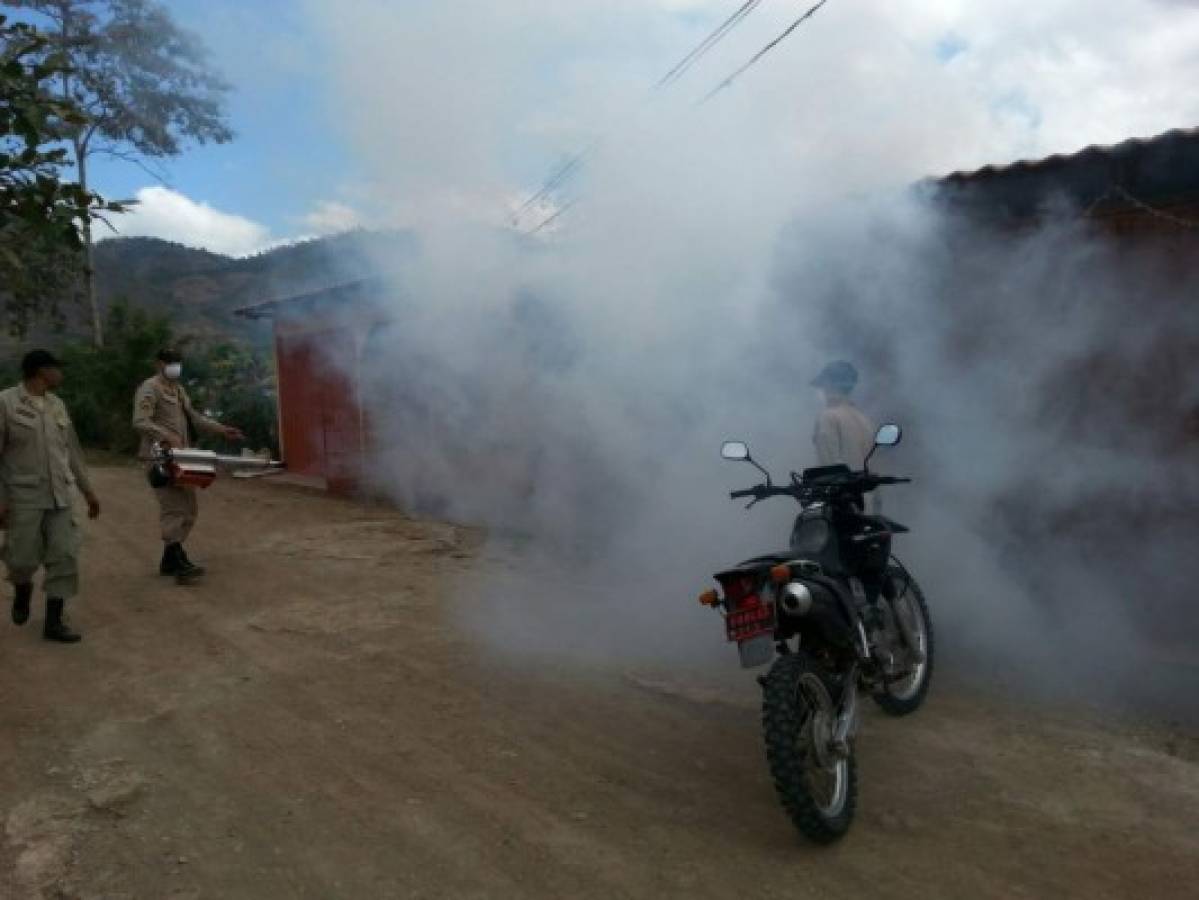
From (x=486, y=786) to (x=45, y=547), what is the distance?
3442 millimetres

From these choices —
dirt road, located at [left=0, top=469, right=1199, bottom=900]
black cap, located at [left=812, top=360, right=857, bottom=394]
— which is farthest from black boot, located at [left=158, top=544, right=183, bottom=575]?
black cap, located at [left=812, top=360, right=857, bottom=394]

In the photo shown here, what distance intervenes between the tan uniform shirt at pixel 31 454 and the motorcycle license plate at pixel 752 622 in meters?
4.19

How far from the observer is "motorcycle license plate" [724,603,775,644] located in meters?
3.29

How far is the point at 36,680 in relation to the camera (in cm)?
492

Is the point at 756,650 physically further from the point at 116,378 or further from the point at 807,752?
the point at 116,378

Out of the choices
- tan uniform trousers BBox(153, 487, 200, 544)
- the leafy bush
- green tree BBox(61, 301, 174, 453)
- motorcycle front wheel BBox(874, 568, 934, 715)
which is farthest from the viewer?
green tree BBox(61, 301, 174, 453)

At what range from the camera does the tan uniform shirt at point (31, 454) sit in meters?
5.38

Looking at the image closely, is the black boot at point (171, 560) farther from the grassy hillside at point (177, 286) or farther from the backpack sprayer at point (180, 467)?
the grassy hillside at point (177, 286)

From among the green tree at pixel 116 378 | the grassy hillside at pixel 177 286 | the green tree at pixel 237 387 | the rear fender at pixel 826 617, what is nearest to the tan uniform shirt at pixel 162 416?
the rear fender at pixel 826 617

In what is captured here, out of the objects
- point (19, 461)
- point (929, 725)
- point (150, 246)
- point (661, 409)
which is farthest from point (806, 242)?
point (150, 246)

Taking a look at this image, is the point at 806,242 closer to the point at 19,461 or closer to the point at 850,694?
the point at 850,694

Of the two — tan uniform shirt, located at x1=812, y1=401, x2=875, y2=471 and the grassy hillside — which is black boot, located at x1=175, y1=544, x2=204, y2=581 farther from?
the grassy hillside

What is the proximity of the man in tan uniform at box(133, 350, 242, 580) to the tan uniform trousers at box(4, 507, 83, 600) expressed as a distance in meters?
1.35

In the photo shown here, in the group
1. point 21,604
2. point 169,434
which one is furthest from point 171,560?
point 21,604
